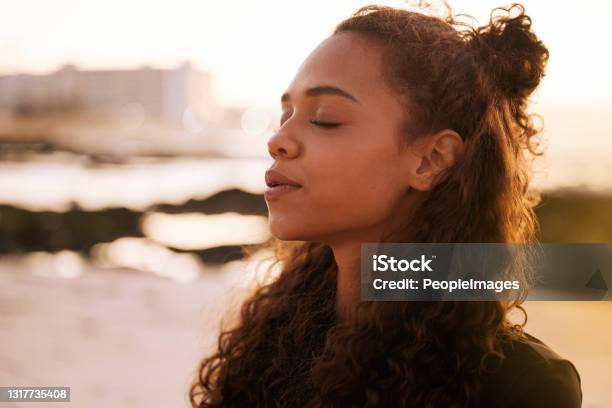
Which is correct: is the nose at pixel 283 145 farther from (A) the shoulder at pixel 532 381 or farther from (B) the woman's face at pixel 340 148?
→ (A) the shoulder at pixel 532 381

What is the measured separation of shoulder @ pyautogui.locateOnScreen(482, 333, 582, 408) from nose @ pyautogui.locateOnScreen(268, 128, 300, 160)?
0.60 metres

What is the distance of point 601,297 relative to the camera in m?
1.62

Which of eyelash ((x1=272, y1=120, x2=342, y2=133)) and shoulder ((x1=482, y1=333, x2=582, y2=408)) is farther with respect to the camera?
eyelash ((x1=272, y1=120, x2=342, y2=133))

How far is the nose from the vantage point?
1341 mm

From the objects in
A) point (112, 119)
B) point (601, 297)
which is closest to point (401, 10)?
point (601, 297)

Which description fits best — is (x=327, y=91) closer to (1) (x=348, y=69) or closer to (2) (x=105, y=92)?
(1) (x=348, y=69)

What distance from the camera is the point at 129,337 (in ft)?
12.8

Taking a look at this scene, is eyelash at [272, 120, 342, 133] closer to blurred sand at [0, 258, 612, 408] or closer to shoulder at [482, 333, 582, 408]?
shoulder at [482, 333, 582, 408]

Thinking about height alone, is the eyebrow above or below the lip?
above

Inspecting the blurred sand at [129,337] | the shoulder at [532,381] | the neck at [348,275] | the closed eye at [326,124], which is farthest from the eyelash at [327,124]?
the blurred sand at [129,337]

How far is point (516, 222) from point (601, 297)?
38 centimetres

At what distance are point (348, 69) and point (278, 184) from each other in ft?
0.95

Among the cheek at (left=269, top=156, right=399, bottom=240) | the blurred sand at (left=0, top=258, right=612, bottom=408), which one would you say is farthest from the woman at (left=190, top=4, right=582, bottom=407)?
the blurred sand at (left=0, top=258, right=612, bottom=408)

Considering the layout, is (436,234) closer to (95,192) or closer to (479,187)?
(479,187)
